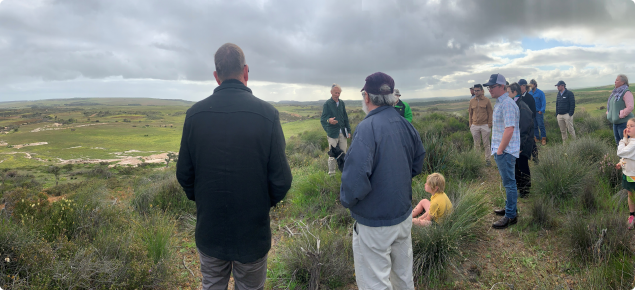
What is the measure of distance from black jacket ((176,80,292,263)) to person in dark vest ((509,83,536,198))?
467 cm

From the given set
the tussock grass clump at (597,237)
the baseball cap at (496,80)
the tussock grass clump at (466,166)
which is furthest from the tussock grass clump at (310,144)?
the tussock grass clump at (597,237)

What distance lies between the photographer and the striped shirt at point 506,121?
3.88 meters

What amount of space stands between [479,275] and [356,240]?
1.95 meters

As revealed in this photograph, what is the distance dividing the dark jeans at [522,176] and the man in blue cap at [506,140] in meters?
1.28

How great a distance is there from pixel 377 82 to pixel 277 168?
101cm

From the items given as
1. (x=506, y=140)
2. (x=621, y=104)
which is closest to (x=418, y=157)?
(x=506, y=140)

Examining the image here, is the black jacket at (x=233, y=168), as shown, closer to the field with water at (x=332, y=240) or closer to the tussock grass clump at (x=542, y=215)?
the field with water at (x=332, y=240)

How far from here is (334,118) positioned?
684 cm

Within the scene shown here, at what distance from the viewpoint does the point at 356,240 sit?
2291 mm

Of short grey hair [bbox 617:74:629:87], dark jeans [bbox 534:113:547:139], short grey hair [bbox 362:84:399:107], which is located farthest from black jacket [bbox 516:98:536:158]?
dark jeans [bbox 534:113:547:139]

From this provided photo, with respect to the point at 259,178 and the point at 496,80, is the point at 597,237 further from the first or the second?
the point at 259,178

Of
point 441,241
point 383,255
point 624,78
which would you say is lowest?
point 441,241

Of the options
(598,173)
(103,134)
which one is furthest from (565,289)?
(103,134)

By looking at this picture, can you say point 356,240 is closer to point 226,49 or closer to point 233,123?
point 233,123
